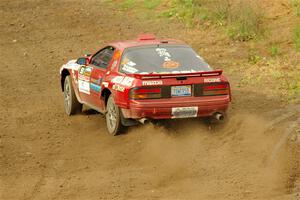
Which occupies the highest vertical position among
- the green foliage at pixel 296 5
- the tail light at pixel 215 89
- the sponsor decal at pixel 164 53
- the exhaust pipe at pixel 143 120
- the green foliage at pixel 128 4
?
the sponsor decal at pixel 164 53

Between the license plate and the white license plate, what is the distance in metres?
0.22

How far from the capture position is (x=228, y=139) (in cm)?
1140

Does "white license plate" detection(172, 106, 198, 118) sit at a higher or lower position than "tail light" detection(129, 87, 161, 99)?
lower

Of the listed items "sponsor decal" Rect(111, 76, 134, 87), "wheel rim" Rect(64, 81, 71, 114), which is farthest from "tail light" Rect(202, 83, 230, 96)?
"wheel rim" Rect(64, 81, 71, 114)

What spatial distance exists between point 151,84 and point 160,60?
2.87 feet

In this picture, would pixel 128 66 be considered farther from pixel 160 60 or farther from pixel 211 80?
pixel 211 80

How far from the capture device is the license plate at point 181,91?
36.7 ft

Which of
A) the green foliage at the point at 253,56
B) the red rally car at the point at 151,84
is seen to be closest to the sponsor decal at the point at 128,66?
the red rally car at the point at 151,84

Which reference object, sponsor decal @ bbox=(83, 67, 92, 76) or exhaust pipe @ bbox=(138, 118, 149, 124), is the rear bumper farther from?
sponsor decal @ bbox=(83, 67, 92, 76)

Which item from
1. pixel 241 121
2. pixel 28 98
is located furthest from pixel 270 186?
pixel 28 98

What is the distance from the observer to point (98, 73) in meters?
12.4

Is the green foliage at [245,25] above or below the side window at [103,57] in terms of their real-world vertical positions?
below

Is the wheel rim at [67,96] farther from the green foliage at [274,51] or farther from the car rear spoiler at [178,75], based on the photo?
the green foliage at [274,51]

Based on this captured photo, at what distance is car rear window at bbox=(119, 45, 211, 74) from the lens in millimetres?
11656
